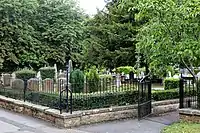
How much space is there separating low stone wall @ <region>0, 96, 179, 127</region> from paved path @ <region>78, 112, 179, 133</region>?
309 millimetres

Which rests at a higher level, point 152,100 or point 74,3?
point 74,3

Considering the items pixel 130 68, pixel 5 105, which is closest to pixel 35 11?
pixel 130 68

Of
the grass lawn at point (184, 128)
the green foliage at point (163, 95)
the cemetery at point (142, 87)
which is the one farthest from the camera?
the green foliage at point (163, 95)

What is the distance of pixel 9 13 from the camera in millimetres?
30984

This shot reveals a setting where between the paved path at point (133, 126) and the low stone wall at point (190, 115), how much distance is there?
24.8 inches

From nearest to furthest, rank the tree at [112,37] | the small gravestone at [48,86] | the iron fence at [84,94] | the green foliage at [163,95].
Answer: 1. the iron fence at [84,94]
2. the small gravestone at [48,86]
3. the green foliage at [163,95]
4. the tree at [112,37]

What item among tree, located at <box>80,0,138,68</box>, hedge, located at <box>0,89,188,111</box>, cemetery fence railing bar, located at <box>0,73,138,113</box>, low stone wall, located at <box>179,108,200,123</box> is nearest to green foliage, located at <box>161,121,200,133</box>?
low stone wall, located at <box>179,108,200,123</box>

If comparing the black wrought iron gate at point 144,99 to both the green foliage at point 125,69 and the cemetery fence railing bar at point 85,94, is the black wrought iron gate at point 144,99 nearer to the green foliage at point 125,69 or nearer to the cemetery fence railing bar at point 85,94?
the cemetery fence railing bar at point 85,94

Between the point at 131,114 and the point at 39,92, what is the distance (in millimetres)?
3511

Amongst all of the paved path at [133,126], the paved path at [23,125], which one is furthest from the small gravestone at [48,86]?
the paved path at [133,126]

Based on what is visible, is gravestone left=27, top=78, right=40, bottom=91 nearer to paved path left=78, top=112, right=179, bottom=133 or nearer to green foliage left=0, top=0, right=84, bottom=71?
paved path left=78, top=112, right=179, bottom=133

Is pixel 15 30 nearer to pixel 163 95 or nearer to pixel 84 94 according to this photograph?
pixel 163 95

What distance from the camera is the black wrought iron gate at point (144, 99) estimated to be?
1079 centimetres

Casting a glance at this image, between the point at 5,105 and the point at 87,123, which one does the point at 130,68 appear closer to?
the point at 5,105
